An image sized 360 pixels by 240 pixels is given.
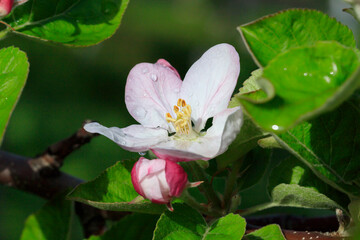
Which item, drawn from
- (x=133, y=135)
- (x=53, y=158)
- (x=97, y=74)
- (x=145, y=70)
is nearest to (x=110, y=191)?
(x=133, y=135)

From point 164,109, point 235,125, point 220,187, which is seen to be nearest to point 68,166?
point 220,187

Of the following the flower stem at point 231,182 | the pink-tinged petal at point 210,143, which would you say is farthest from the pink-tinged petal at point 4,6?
the flower stem at point 231,182

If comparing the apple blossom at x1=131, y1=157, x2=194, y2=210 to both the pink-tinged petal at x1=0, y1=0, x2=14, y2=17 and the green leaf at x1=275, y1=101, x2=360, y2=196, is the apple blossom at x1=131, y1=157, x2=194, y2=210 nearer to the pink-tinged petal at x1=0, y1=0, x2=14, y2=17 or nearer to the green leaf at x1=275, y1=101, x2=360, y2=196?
the green leaf at x1=275, y1=101, x2=360, y2=196

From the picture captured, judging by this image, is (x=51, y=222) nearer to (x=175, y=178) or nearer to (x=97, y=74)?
(x=175, y=178)

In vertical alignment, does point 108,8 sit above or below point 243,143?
above

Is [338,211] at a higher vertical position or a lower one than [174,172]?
lower

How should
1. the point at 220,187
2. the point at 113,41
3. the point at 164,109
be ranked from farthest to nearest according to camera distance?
1. the point at 113,41
2. the point at 220,187
3. the point at 164,109

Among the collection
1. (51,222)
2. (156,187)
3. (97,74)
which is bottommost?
(97,74)

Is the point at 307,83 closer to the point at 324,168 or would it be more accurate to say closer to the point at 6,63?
the point at 324,168
